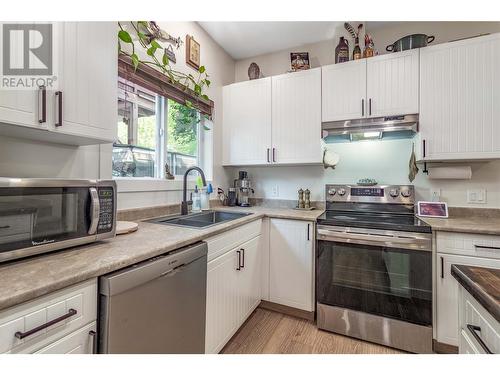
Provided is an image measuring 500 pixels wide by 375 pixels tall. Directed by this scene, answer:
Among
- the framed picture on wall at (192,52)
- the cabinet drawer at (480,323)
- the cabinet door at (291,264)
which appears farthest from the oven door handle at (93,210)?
the framed picture on wall at (192,52)

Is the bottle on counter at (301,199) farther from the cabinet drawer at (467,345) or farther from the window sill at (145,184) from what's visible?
the cabinet drawer at (467,345)

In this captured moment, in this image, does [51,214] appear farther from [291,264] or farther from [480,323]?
[291,264]

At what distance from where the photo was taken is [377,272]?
1.71m

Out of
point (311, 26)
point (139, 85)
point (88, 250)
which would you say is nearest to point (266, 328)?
point (88, 250)

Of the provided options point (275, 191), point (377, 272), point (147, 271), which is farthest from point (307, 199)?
point (147, 271)

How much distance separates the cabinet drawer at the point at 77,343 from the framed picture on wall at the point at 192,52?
6.94 ft

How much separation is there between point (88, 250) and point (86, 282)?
219mm

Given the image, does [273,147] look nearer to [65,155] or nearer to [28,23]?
[65,155]

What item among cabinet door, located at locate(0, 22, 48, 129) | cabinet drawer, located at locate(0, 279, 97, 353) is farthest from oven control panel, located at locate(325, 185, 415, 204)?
cabinet door, located at locate(0, 22, 48, 129)

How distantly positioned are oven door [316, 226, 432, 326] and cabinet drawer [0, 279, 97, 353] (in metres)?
1.56

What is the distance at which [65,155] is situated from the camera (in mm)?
1270

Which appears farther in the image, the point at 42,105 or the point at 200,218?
the point at 200,218

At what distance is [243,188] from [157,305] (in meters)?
1.75

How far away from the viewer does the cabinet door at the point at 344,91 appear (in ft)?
6.72
